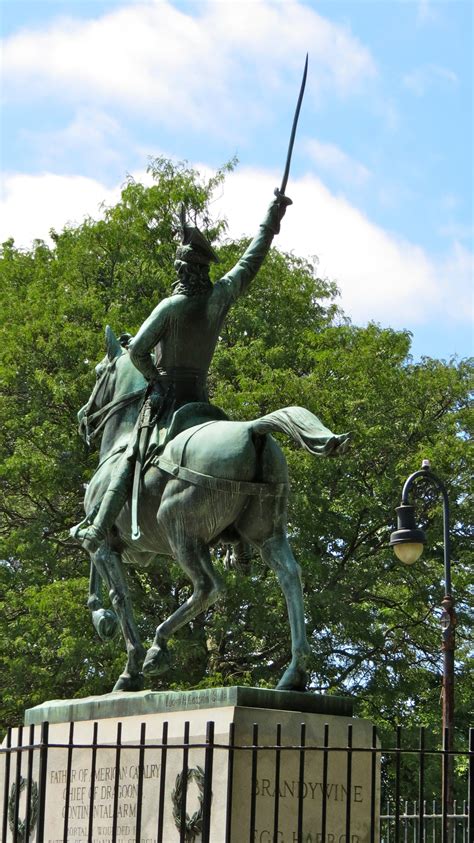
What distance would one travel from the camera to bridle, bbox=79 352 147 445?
1077 cm

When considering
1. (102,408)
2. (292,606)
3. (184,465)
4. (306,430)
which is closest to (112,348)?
(102,408)

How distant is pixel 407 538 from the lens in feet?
49.7

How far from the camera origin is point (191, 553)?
30.9ft

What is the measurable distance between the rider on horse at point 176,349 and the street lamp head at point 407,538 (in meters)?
5.37

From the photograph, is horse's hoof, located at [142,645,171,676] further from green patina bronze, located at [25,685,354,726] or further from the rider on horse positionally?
the rider on horse

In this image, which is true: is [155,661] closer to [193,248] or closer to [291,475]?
[193,248]

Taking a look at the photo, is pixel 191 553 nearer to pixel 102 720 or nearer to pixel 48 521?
pixel 102 720

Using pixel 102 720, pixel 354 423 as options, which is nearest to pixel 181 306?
pixel 102 720

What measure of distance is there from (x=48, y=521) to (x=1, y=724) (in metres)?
3.41

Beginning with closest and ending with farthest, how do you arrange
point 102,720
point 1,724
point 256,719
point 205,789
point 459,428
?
1. point 205,789
2. point 256,719
3. point 102,720
4. point 1,724
5. point 459,428

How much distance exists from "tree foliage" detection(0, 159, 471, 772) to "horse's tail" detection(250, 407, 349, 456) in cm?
1260

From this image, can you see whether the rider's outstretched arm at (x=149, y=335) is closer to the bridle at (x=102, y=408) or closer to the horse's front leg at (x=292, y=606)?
the bridle at (x=102, y=408)

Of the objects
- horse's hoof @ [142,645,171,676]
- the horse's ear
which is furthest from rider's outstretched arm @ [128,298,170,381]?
horse's hoof @ [142,645,171,676]

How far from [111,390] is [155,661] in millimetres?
2514
